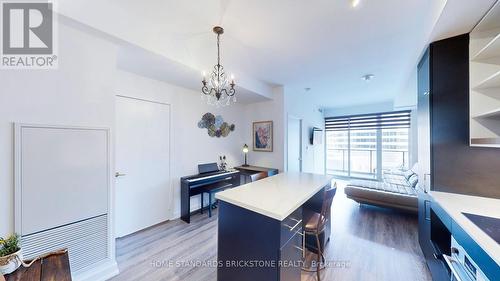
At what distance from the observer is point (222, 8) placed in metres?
1.77

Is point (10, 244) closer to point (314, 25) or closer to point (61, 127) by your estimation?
point (61, 127)

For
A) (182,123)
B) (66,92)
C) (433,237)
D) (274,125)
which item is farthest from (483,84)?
(182,123)

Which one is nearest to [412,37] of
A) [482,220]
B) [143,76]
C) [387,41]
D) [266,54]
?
[387,41]

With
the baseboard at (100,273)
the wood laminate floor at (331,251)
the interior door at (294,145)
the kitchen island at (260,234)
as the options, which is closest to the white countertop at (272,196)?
the kitchen island at (260,234)

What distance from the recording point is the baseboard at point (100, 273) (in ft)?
5.52

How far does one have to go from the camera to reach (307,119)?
5344mm

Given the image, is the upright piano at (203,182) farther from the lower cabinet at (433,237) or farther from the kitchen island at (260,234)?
the lower cabinet at (433,237)

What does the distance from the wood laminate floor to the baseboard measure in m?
0.08

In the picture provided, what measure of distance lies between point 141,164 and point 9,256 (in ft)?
6.03

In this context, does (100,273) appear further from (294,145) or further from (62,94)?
(294,145)

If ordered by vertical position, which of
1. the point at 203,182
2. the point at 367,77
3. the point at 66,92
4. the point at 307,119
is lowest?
the point at 203,182

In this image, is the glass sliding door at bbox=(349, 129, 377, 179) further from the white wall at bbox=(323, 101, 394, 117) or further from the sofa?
the sofa

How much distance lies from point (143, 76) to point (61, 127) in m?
1.54

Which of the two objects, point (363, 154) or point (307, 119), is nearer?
point (307, 119)
